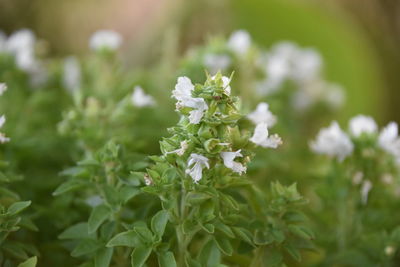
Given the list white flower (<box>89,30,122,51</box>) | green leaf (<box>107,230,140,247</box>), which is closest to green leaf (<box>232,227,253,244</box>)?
green leaf (<box>107,230,140,247</box>)

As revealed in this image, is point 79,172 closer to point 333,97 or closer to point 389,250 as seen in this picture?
point 389,250

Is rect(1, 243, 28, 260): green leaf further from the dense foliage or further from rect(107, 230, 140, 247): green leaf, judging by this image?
rect(107, 230, 140, 247): green leaf

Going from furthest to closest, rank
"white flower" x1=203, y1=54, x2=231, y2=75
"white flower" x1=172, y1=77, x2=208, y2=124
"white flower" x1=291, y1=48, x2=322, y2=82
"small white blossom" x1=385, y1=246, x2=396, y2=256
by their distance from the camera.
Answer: "white flower" x1=291, y1=48, x2=322, y2=82
"white flower" x1=203, y1=54, x2=231, y2=75
"small white blossom" x1=385, y1=246, x2=396, y2=256
"white flower" x1=172, y1=77, x2=208, y2=124

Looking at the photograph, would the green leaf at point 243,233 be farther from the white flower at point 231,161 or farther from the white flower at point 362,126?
the white flower at point 362,126

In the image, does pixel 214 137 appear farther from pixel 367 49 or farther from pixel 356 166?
pixel 367 49

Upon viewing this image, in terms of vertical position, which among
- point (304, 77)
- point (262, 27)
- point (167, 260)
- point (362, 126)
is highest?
point (262, 27)

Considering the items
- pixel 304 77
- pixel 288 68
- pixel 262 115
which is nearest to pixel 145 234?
pixel 262 115
